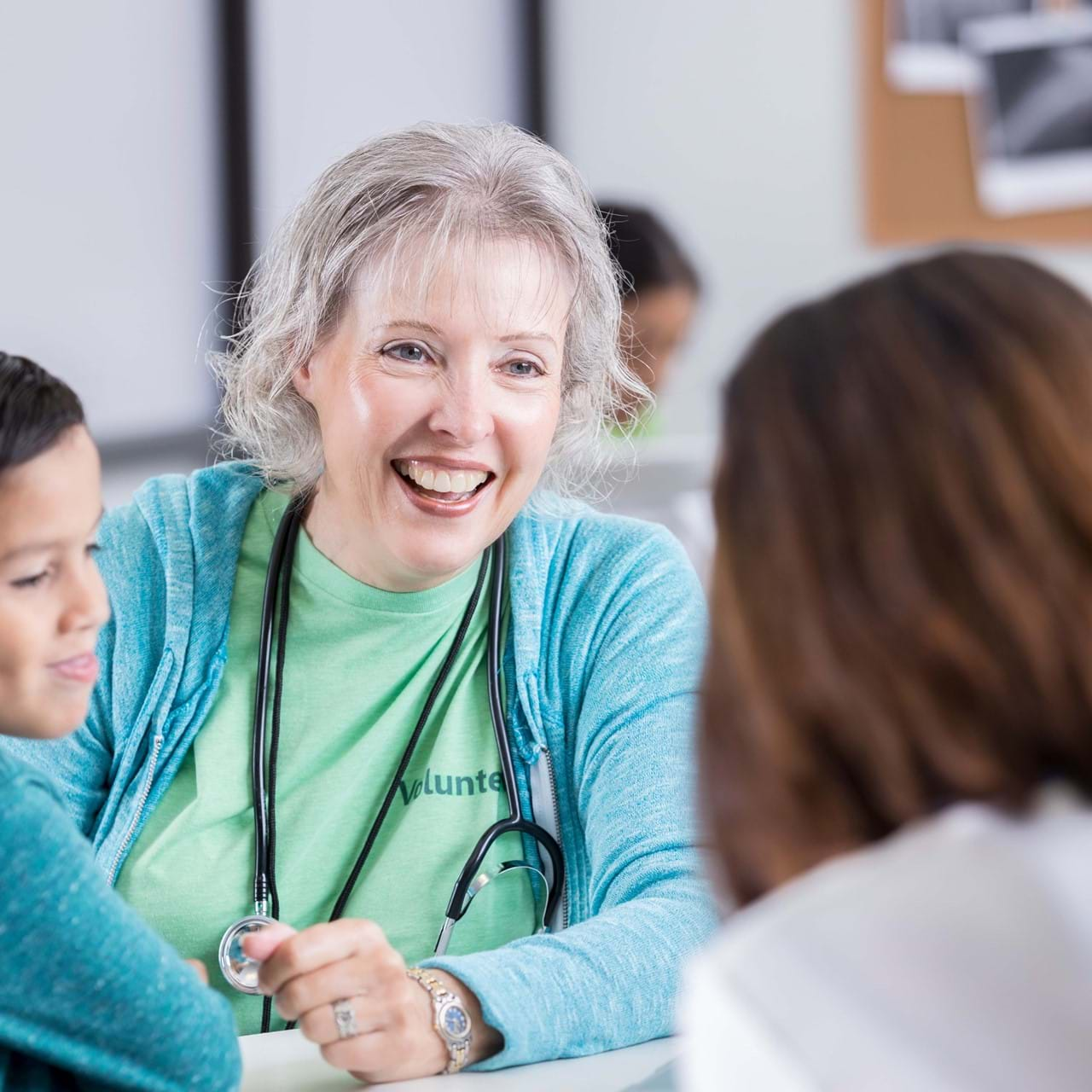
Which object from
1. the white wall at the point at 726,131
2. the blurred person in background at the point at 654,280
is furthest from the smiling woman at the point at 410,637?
the white wall at the point at 726,131

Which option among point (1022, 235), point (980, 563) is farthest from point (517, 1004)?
point (1022, 235)

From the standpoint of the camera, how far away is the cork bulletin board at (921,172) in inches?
166

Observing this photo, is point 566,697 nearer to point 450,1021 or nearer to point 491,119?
point 450,1021

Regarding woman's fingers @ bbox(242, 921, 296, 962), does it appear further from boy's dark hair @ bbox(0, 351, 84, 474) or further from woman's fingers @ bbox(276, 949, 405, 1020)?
boy's dark hair @ bbox(0, 351, 84, 474)

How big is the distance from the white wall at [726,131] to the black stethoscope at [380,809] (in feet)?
9.97

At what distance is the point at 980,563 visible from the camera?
0.67m

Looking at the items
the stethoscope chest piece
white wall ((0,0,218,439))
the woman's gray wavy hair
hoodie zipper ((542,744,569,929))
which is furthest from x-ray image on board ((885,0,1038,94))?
the stethoscope chest piece

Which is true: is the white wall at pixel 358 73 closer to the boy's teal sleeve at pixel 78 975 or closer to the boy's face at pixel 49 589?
the boy's face at pixel 49 589

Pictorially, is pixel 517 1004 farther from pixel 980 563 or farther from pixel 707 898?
pixel 980 563

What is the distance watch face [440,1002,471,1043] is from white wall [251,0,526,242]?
260 centimetres

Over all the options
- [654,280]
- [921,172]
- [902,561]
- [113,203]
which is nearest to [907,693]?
[902,561]

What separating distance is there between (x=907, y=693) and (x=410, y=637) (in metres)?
0.84

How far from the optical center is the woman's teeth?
1428mm

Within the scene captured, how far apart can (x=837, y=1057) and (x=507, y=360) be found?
90 centimetres
